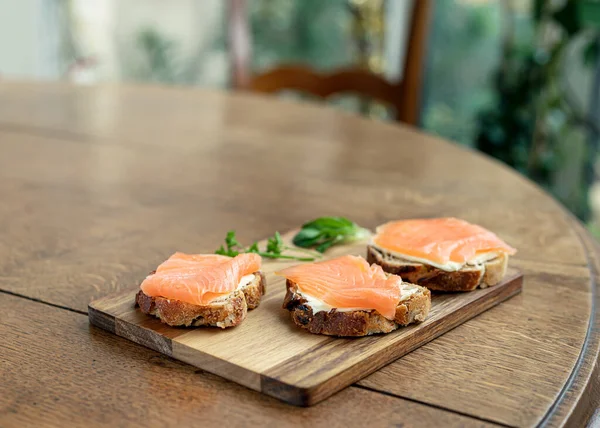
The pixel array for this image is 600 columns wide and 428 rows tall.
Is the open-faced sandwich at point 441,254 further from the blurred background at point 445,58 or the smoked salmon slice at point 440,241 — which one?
the blurred background at point 445,58

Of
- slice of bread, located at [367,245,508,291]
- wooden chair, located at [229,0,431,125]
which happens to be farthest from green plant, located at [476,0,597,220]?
slice of bread, located at [367,245,508,291]

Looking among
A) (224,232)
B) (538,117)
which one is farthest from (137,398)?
(538,117)

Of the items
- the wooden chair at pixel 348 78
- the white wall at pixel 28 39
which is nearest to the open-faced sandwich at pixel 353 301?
the wooden chair at pixel 348 78

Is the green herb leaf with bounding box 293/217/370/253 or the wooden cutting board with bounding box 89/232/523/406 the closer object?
the wooden cutting board with bounding box 89/232/523/406

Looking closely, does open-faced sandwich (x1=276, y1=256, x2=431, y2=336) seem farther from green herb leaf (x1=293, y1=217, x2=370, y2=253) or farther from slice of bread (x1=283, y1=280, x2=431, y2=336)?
green herb leaf (x1=293, y1=217, x2=370, y2=253)

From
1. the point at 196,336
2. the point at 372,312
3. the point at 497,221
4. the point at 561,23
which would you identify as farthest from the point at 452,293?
the point at 561,23

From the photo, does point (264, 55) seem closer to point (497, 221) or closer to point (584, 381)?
point (497, 221)

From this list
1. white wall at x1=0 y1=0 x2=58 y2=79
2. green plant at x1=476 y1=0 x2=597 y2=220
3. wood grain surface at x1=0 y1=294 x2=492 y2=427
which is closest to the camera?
wood grain surface at x1=0 y1=294 x2=492 y2=427
